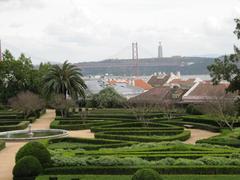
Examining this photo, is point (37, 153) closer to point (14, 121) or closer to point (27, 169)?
point (27, 169)

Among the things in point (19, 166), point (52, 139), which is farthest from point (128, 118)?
point (19, 166)

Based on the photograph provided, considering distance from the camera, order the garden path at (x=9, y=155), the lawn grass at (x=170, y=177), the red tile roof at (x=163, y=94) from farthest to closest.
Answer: the red tile roof at (x=163, y=94), the garden path at (x=9, y=155), the lawn grass at (x=170, y=177)

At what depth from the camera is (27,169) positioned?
18.2 m

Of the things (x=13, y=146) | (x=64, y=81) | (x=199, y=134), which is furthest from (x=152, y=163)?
(x=64, y=81)

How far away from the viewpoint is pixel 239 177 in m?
18.1

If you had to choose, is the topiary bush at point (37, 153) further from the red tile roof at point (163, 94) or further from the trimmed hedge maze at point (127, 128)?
the red tile roof at point (163, 94)

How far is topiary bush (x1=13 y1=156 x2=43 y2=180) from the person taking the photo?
59.6ft

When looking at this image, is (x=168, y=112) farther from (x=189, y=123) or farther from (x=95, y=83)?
(x=95, y=83)

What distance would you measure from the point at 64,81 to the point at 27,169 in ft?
122

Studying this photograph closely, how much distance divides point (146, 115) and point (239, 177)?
3010 cm

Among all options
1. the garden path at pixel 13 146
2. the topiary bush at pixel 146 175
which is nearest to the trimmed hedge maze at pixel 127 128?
the garden path at pixel 13 146

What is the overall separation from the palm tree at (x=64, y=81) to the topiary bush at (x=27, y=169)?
3609 cm

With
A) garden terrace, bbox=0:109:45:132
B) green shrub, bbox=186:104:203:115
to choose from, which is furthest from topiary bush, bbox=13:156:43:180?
green shrub, bbox=186:104:203:115

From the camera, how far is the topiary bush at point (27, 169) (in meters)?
18.2
